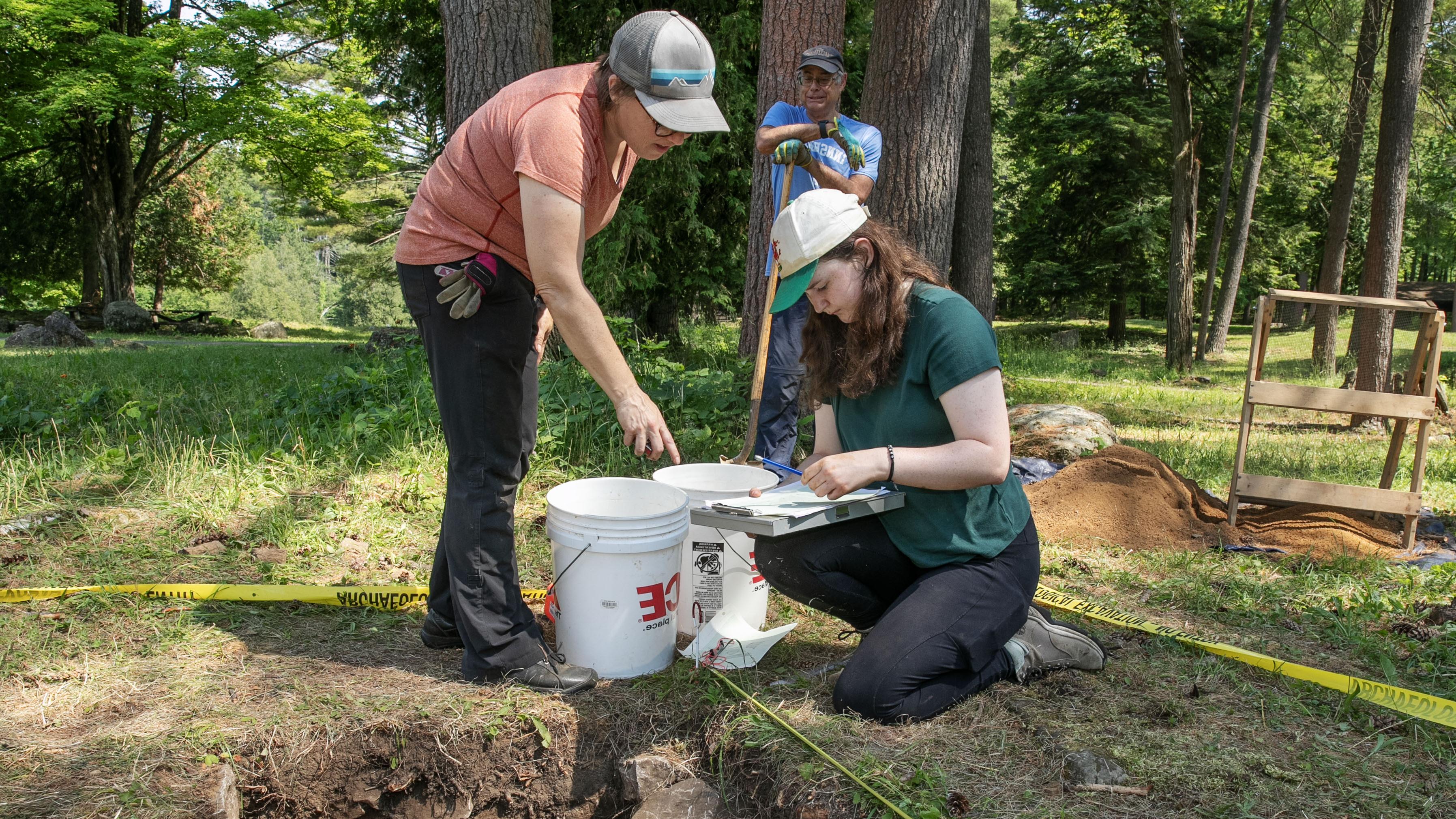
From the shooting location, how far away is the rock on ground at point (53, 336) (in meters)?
12.6

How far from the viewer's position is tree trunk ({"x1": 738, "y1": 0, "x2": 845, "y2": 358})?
571 centimetres

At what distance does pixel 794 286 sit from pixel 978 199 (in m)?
7.78

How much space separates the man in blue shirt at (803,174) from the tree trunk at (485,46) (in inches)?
81.8

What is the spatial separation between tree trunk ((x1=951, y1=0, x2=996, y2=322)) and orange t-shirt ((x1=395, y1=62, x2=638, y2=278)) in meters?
7.49

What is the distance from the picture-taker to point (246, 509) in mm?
4184

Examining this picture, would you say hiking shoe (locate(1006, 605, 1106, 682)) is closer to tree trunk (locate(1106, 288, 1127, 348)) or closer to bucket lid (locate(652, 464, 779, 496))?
bucket lid (locate(652, 464, 779, 496))

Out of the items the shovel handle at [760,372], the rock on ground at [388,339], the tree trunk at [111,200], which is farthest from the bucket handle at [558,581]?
the tree trunk at [111,200]

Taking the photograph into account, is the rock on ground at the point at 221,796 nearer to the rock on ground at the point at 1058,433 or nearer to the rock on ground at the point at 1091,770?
the rock on ground at the point at 1091,770

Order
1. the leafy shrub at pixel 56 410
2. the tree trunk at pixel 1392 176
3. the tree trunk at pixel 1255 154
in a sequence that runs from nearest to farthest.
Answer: the leafy shrub at pixel 56 410, the tree trunk at pixel 1392 176, the tree trunk at pixel 1255 154

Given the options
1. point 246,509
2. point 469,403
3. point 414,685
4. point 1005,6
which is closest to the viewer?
point 469,403

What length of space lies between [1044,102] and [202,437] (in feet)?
66.7

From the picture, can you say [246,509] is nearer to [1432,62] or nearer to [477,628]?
[477,628]

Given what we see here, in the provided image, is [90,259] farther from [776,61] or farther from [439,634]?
[439,634]

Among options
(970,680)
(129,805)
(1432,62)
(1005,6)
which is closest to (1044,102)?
(1005,6)
